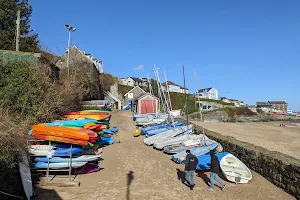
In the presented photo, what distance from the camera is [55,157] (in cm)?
1011

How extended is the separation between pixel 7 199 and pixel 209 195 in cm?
656

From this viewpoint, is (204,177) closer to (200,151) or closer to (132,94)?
(200,151)

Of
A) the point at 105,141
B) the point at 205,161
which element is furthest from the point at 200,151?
the point at 105,141

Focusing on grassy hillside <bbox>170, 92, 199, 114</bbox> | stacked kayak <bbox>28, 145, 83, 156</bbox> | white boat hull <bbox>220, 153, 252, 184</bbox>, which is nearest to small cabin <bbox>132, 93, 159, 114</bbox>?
stacked kayak <bbox>28, 145, 83, 156</bbox>

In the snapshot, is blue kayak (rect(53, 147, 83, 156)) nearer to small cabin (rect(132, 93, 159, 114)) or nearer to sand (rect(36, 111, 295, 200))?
sand (rect(36, 111, 295, 200))

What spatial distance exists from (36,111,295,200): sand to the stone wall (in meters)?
0.27

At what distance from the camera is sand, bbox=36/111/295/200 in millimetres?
8336

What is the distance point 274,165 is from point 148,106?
28.9 metres

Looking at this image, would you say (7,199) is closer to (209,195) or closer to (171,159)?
(209,195)

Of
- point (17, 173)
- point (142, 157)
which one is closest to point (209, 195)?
point (142, 157)

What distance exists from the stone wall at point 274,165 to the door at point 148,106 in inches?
1000

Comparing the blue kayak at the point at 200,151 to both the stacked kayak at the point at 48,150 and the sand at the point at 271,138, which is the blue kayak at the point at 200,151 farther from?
the stacked kayak at the point at 48,150

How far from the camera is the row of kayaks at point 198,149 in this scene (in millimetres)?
9751

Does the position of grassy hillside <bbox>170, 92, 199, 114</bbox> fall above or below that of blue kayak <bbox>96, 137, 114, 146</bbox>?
above
